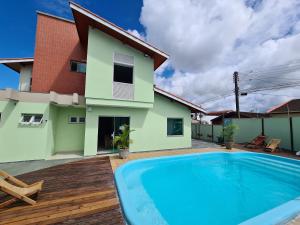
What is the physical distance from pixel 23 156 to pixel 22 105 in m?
2.83

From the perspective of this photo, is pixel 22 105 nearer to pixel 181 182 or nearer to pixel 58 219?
pixel 58 219

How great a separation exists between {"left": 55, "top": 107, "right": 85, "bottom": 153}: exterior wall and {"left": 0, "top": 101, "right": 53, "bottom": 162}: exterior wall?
182 cm

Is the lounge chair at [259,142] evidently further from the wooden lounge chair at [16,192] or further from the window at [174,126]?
the wooden lounge chair at [16,192]

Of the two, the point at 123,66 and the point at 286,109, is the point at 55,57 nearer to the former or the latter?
the point at 123,66

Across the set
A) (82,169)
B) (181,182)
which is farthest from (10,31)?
(181,182)

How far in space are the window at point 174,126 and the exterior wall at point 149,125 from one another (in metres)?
0.38

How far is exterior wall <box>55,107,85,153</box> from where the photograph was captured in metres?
10.2

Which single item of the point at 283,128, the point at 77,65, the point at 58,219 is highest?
the point at 77,65

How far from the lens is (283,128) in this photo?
1216cm

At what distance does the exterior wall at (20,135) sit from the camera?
768 centimetres

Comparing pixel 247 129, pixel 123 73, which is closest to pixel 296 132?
pixel 247 129

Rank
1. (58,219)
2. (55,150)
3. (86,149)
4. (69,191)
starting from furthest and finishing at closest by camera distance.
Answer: (55,150) → (86,149) → (69,191) → (58,219)

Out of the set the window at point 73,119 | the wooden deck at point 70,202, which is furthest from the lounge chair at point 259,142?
the window at point 73,119

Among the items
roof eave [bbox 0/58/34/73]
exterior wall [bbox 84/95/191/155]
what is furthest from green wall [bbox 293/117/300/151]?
roof eave [bbox 0/58/34/73]
